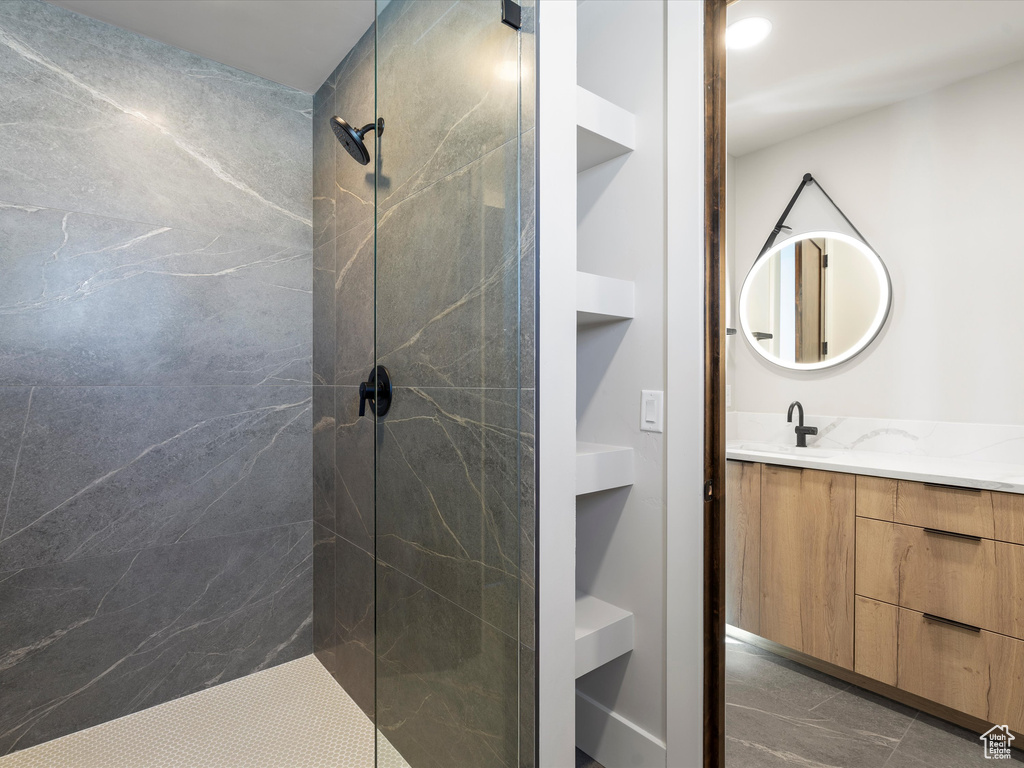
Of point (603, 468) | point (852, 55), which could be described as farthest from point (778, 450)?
point (852, 55)

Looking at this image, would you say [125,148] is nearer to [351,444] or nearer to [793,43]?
[351,444]

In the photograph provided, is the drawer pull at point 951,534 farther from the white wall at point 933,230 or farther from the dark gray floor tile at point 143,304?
the dark gray floor tile at point 143,304

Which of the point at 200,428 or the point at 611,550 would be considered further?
the point at 200,428

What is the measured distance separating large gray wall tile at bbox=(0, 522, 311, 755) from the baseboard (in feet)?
3.77

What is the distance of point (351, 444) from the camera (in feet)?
5.71

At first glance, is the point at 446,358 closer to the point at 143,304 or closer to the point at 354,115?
the point at 354,115

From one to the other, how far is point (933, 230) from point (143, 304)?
275 centimetres

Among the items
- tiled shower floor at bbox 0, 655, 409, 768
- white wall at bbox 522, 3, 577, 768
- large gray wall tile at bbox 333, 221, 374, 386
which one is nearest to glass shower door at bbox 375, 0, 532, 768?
white wall at bbox 522, 3, 577, 768

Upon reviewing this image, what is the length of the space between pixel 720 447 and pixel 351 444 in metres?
1.14

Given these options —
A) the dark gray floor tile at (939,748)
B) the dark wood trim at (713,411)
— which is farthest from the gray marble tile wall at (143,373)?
the dark gray floor tile at (939,748)

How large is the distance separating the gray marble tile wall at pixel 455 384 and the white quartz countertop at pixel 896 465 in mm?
1231

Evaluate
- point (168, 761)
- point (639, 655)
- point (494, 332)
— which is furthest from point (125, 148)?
point (639, 655)

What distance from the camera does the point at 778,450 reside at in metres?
2.07

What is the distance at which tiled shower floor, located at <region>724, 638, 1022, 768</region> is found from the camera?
1448 millimetres
